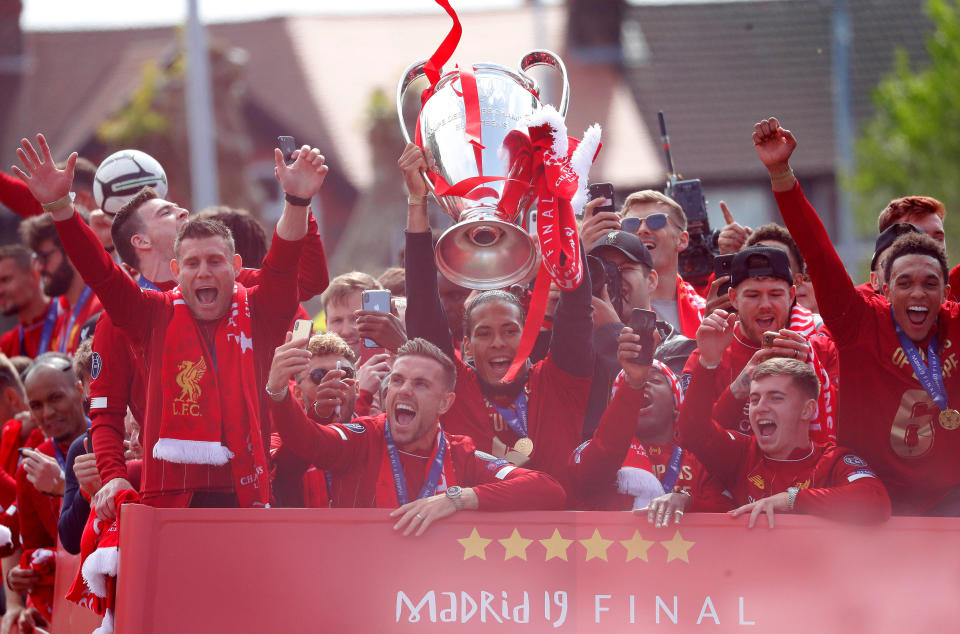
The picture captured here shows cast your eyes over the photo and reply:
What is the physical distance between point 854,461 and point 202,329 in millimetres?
2439

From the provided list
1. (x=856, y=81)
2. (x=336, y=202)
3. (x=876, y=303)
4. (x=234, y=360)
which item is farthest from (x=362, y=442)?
(x=856, y=81)

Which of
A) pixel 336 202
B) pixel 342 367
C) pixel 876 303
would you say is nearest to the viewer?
pixel 876 303

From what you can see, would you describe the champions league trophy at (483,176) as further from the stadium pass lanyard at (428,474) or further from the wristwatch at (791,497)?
the wristwatch at (791,497)

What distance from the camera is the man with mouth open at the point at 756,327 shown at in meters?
5.46

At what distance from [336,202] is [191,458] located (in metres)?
25.1

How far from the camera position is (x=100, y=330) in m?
5.36

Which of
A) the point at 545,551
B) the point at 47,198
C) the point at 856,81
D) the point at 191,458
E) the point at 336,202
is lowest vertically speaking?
the point at 545,551

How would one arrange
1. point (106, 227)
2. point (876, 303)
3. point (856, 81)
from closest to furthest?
point (876, 303), point (106, 227), point (856, 81)

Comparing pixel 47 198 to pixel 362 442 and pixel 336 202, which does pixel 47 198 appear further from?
pixel 336 202

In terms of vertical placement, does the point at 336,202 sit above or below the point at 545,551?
above

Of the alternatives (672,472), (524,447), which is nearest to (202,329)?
(524,447)

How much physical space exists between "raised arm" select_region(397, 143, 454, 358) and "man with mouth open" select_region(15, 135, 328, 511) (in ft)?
1.30

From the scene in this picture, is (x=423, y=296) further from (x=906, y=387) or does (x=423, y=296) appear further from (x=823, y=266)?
(x=906, y=387)

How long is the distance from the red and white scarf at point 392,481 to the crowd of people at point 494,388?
12mm
